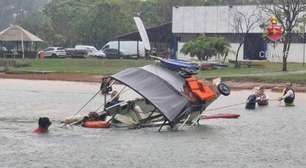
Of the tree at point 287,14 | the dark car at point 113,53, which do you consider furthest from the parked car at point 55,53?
the tree at point 287,14

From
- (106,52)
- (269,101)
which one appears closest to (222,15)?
(106,52)

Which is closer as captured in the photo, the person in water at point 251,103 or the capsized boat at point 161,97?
the capsized boat at point 161,97

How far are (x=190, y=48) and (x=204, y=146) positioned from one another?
44.9 metres

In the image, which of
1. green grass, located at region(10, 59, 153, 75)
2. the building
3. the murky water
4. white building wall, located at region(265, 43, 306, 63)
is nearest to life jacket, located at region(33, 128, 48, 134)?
the murky water

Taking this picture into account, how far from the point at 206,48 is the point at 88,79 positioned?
47.7ft

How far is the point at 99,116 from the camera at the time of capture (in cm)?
2945

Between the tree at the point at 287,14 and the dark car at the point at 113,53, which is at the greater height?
the tree at the point at 287,14

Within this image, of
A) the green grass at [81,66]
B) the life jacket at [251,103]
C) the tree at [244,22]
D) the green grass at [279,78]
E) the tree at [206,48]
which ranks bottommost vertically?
the green grass at [81,66]

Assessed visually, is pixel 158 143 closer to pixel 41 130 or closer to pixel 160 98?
pixel 160 98

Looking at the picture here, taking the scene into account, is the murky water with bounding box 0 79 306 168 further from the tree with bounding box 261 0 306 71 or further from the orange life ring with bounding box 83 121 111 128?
the tree with bounding box 261 0 306 71

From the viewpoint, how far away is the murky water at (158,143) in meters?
21.2

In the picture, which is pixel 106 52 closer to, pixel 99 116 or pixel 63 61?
pixel 63 61

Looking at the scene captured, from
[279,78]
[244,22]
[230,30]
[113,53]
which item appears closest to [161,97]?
[279,78]

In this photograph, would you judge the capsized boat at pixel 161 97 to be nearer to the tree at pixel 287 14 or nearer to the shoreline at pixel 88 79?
the shoreline at pixel 88 79
